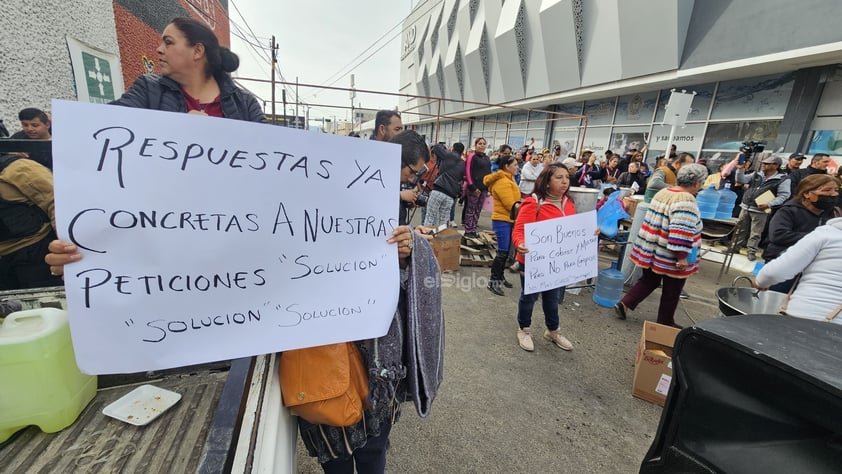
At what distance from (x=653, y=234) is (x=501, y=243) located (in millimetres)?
1712

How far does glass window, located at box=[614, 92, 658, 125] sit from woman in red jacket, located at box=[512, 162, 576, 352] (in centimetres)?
1076

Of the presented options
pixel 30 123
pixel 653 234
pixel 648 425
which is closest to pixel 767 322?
pixel 648 425

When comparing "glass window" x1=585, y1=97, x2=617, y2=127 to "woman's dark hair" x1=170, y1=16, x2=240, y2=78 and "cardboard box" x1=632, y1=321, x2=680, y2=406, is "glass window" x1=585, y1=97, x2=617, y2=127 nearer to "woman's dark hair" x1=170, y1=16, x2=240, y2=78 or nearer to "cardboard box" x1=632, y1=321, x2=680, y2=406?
"cardboard box" x1=632, y1=321, x2=680, y2=406

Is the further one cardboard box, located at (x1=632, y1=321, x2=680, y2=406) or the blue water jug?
the blue water jug

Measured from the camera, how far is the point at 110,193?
73cm

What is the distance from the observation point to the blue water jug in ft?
23.8

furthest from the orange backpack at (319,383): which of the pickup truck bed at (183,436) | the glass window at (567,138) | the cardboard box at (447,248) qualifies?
the glass window at (567,138)

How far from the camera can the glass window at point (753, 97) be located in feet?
26.3

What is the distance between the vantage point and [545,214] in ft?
10.1

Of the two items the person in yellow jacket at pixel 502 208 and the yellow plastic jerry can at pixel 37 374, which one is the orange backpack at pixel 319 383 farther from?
the person in yellow jacket at pixel 502 208

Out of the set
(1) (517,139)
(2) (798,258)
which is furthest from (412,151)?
(1) (517,139)

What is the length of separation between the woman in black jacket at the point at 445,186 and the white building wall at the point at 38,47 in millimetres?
4579

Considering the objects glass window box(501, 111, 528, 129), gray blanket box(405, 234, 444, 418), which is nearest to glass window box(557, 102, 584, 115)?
glass window box(501, 111, 528, 129)

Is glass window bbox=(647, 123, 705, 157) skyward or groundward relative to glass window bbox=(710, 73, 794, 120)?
groundward
